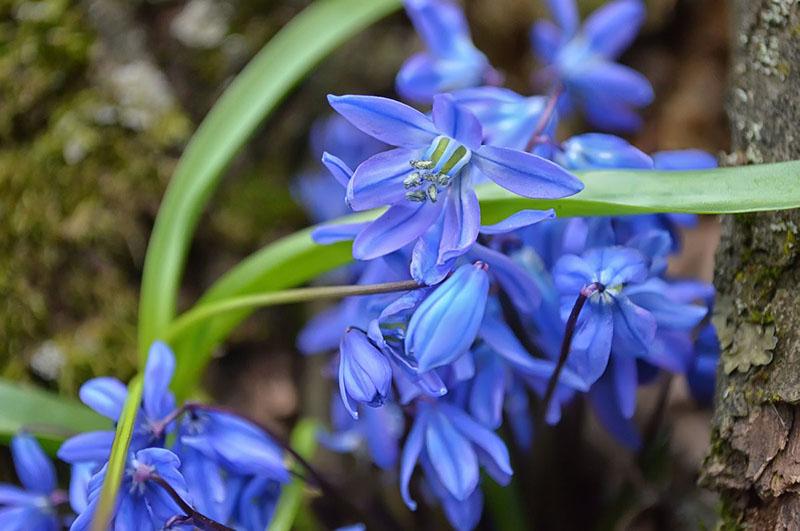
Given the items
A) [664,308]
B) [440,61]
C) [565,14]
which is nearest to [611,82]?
[565,14]

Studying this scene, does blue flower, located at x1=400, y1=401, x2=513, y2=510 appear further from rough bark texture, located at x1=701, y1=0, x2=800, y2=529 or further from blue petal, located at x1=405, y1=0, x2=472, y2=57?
blue petal, located at x1=405, y1=0, x2=472, y2=57

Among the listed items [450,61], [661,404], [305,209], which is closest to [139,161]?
[305,209]

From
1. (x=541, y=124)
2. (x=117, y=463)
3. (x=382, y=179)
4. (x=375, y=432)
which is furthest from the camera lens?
(x=375, y=432)

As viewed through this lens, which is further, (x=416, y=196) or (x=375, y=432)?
(x=375, y=432)

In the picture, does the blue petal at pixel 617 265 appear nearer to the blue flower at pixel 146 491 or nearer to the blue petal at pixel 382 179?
the blue petal at pixel 382 179

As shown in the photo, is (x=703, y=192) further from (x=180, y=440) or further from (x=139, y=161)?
(x=139, y=161)

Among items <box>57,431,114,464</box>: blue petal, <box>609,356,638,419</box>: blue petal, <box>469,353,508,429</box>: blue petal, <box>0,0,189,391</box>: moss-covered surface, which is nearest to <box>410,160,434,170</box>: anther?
<box>469,353,508,429</box>: blue petal

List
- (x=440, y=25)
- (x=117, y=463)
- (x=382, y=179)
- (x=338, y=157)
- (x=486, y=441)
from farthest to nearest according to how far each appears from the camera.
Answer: (x=338, y=157) → (x=440, y=25) → (x=486, y=441) → (x=382, y=179) → (x=117, y=463)

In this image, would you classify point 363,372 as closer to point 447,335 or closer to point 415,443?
point 447,335

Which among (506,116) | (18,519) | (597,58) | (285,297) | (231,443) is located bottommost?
(18,519)

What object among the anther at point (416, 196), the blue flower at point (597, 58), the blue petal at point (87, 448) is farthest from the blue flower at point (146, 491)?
the blue flower at point (597, 58)
